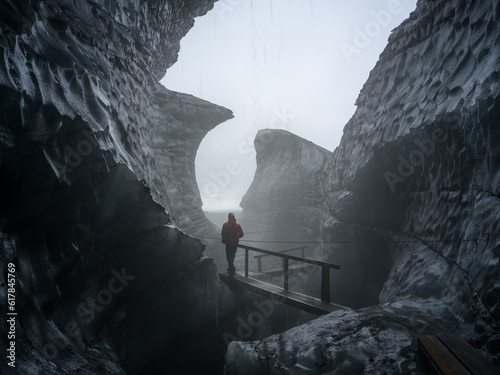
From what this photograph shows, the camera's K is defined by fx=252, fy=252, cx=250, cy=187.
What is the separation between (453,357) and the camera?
2711 mm

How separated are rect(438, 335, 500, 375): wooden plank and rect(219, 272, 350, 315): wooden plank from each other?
9.94ft

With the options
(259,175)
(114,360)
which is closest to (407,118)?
(114,360)

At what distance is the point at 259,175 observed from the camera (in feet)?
97.1

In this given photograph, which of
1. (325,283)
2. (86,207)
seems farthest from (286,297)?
(86,207)

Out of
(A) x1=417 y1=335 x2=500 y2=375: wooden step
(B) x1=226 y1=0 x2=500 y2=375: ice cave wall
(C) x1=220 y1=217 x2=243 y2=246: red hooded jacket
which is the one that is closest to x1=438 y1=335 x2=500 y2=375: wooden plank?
(A) x1=417 y1=335 x2=500 y2=375: wooden step

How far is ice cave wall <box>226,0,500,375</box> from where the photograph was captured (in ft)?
11.5

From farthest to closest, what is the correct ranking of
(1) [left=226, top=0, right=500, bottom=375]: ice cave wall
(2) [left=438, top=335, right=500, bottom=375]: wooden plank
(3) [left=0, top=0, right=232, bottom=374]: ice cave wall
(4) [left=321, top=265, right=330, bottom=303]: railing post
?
(4) [left=321, top=265, right=330, bottom=303]: railing post → (1) [left=226, top=0, right=500, bottom=375]: ice cave wall → (3) [left=0, top=0, right=232, bottom=374]: ice cave wall → (2) [left=438, top=335, right=500, bottom=375]: wooden plank

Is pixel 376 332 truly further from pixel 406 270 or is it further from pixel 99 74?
pixel 99 74

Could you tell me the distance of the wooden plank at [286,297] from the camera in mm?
6289

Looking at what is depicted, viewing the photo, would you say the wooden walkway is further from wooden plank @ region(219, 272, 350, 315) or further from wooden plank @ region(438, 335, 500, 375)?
wooden plank @ region(438, 335, 500, 375)

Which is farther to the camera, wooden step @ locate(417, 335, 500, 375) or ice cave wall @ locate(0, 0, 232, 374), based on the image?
ice cave wall @ locate(0, 0, 232, 374)

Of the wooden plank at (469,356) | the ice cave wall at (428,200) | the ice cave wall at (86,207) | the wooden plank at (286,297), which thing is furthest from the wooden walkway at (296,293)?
the wooden plank at (469,356)

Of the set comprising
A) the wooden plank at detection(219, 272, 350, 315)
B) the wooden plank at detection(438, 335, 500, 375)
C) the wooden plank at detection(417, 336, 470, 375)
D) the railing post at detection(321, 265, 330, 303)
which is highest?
the wooden plank at detection(438, 335, 500, 375)

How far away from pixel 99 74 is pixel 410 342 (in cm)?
696
